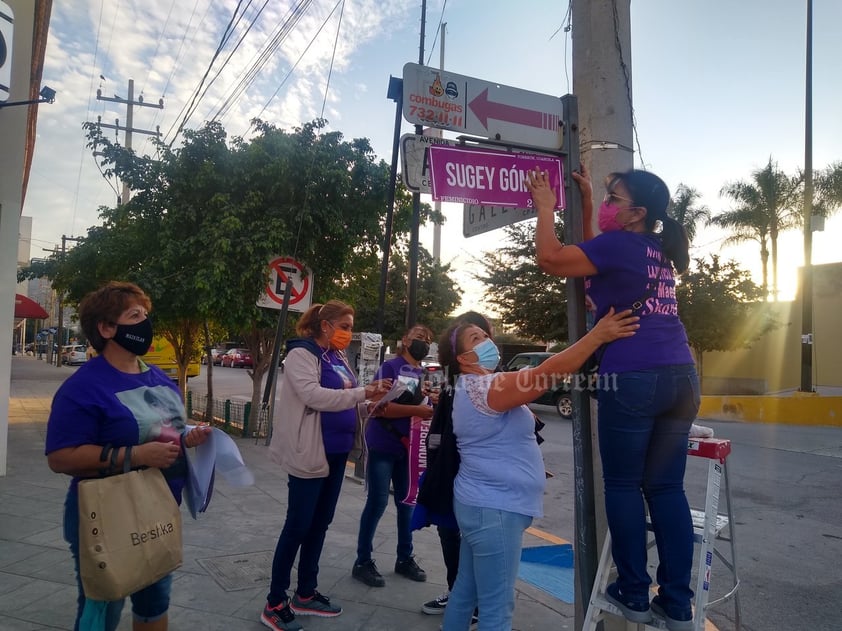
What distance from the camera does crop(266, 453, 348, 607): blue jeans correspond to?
337cm

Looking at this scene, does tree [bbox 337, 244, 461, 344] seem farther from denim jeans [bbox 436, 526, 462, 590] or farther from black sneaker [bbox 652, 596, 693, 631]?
black sneaker [bbox 652, 596, 693, 631]

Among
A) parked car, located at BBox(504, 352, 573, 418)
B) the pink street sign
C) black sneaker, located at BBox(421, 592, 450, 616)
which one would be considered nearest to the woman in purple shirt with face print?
the pink street sign

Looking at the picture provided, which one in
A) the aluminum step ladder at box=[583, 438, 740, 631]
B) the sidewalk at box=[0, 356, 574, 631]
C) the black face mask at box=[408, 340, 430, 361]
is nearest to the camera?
the aluminum step ladder at box=[583, 438, 740, 631]

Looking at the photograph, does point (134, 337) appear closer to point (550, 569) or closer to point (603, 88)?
point (603, 88)

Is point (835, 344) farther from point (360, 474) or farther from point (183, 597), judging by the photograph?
point (183, 597)

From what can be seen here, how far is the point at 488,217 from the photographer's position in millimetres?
3111

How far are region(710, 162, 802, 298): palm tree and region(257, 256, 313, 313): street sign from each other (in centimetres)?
2342

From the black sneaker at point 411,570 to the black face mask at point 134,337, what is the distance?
8.31 ft

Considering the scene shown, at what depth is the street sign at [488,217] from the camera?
297 centimetres

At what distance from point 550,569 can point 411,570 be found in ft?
3.83

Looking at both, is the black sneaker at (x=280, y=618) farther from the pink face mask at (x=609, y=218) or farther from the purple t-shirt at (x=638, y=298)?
the pink face mask at (x=609, y=218)

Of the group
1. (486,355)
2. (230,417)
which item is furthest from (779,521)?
(230,417)

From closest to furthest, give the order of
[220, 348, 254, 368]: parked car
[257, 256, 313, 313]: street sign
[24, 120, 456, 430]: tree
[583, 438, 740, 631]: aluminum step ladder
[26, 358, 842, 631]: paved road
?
1. [583, 438, 740, 631]: aluminum step ladder
2. [26, 358, 842, 631]: paved road
3. [257, 256, 313, 313]: street sign
4. [24, 120, 456, 430]: tree
5. [220, 348, 254, 368]: parked car

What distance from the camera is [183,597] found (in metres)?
3.67
